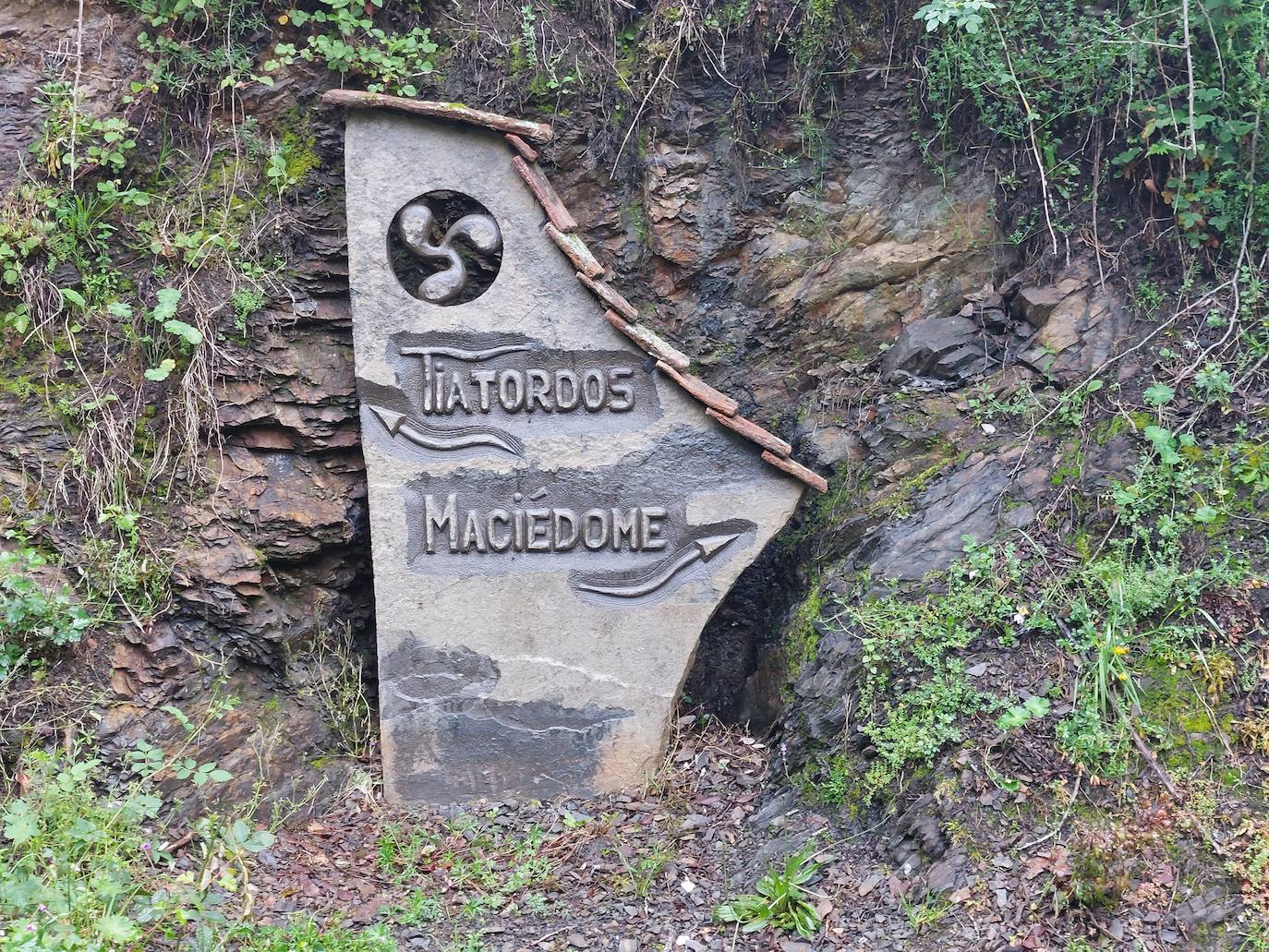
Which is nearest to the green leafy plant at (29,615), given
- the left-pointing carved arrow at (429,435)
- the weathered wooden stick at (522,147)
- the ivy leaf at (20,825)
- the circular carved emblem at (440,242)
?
the ivy leaf at (20,825)

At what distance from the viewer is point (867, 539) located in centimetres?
441

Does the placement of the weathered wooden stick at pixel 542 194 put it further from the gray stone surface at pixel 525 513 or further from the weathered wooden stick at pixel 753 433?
the weathered wooden stick at pixel 753 433

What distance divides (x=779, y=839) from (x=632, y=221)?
117 inches

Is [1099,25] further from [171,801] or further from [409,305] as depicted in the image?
[171,801]

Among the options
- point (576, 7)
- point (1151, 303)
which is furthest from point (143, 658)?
point (1151, 303)

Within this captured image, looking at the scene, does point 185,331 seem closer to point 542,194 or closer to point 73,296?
point 73,296

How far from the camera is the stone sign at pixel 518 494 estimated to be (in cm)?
423

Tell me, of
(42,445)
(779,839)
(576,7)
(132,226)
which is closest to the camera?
(779,839)

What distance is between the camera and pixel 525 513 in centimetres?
430

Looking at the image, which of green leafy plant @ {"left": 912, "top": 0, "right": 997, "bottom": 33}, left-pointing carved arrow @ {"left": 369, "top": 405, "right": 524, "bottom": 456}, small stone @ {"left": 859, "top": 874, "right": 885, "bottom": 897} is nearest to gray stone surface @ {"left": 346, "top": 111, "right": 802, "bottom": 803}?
left-pointing carved arrow @ {"left": 369, "top": 405, "right": 524, "bottom": 456}

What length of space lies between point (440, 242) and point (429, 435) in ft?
2.84

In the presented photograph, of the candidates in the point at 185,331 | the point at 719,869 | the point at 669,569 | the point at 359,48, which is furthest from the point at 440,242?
the point at 719,869

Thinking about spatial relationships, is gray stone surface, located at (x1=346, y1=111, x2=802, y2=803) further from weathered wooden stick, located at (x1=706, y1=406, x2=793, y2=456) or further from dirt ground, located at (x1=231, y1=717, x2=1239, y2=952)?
dirt ground, located at (x1=231, y1=717, x2=1239, y2=952)

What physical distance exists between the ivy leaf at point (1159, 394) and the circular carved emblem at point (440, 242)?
8.94 ft
